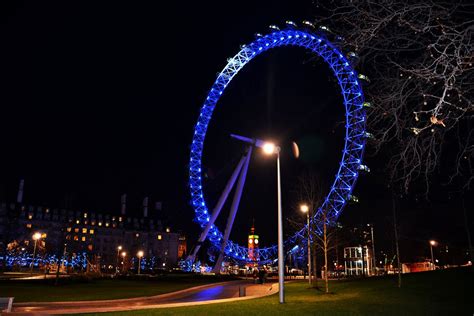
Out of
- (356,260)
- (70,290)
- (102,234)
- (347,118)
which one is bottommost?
(70,290)

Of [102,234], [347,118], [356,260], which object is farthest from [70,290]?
[102,234]

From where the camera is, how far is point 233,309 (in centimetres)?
1609

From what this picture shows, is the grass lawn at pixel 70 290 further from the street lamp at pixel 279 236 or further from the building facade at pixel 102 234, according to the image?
the building facade at pixel 102 234

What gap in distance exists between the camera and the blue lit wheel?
4234 centimetres

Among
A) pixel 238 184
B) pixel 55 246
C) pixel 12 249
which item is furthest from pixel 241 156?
pixel 55 246

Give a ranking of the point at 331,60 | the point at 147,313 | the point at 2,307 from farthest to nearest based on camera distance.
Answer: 1. the point at 331,60
2. the point at 2,307
3. the point at 147,313

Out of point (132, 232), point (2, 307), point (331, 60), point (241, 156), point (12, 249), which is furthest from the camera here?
point (132, 232)

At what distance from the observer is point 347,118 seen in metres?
42.8

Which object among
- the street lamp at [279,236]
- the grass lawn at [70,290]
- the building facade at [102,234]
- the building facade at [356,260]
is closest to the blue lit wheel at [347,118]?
the grass lawn at [70,290]

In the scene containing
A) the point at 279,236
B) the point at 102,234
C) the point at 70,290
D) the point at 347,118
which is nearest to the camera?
the point at 279,236

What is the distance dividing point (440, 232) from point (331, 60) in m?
30.9

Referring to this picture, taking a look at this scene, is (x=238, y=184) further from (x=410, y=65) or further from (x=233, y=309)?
(x=410, y=65)

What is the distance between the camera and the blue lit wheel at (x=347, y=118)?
42344 mm

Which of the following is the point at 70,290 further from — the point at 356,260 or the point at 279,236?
the point at 356,260
